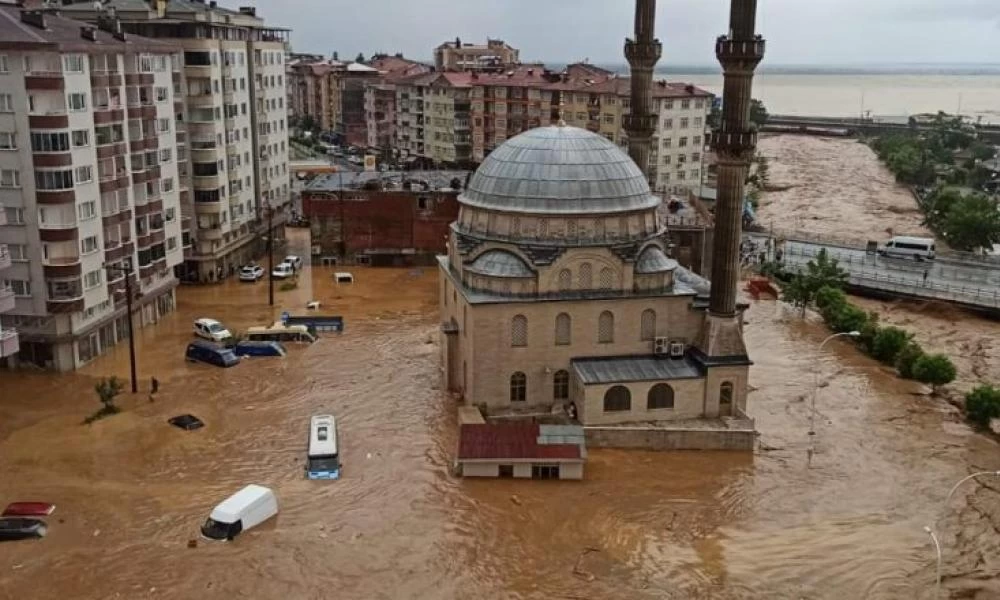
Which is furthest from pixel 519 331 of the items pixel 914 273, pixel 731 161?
pixel 914 273

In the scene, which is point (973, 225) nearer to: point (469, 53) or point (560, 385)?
point (560, 385)

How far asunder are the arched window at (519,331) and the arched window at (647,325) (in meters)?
4.93

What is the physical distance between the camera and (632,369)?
38094 mm

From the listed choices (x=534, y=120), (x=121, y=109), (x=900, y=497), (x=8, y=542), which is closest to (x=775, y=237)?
(x=534, y=120)

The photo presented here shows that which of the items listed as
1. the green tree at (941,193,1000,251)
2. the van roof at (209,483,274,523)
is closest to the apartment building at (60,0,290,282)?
the van roof at (209,483,274,523)

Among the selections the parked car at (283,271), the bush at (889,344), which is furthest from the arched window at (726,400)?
the parked car at (283,271)

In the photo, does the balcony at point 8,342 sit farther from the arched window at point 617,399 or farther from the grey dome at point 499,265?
the arched window at point 617,399

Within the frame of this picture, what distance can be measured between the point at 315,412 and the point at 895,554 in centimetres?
2297

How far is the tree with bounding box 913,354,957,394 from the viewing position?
138 ft

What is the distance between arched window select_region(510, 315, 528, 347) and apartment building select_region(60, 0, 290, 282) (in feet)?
99.2

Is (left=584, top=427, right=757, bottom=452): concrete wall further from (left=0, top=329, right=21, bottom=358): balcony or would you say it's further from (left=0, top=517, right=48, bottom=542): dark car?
(left=0, top=329, right=21, bottom=358): balcony

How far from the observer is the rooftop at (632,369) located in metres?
37.3

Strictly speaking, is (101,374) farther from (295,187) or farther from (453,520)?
(295,187)

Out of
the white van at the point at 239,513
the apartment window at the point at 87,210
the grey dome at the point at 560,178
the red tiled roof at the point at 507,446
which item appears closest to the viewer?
the white van at the point at 239,513
